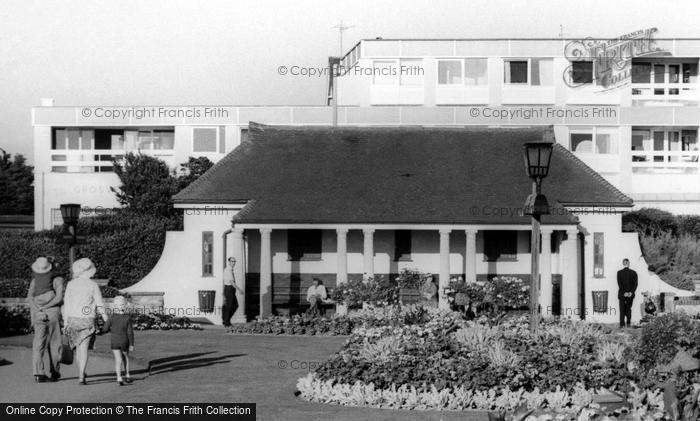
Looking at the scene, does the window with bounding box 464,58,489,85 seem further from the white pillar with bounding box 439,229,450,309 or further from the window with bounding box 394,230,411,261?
the white pillar with bounding box 439,229,450,309

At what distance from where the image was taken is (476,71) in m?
55.4

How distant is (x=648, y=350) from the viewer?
17.9m

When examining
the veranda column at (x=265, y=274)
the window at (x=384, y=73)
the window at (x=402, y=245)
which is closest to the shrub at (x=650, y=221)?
the window at (x=402, y=245)

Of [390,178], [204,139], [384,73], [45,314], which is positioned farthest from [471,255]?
[204,139]

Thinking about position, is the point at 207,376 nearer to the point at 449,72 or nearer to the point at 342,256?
the point at 342,256

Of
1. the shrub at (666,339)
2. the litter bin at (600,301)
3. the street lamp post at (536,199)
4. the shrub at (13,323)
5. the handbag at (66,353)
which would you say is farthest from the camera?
the litter bin at (600,301)

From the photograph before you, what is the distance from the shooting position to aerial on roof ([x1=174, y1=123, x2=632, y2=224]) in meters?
38.0

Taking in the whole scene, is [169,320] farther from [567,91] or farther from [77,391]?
[567,91]

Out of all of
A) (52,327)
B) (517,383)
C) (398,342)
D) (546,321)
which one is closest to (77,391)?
(52,327)

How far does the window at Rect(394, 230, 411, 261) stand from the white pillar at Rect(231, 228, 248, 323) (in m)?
4.92

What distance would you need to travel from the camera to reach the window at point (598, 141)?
53.7 m

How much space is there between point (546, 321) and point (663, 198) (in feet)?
99.0

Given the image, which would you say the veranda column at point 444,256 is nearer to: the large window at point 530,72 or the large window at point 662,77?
the large window at point 530,72

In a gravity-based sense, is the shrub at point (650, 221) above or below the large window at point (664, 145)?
below
